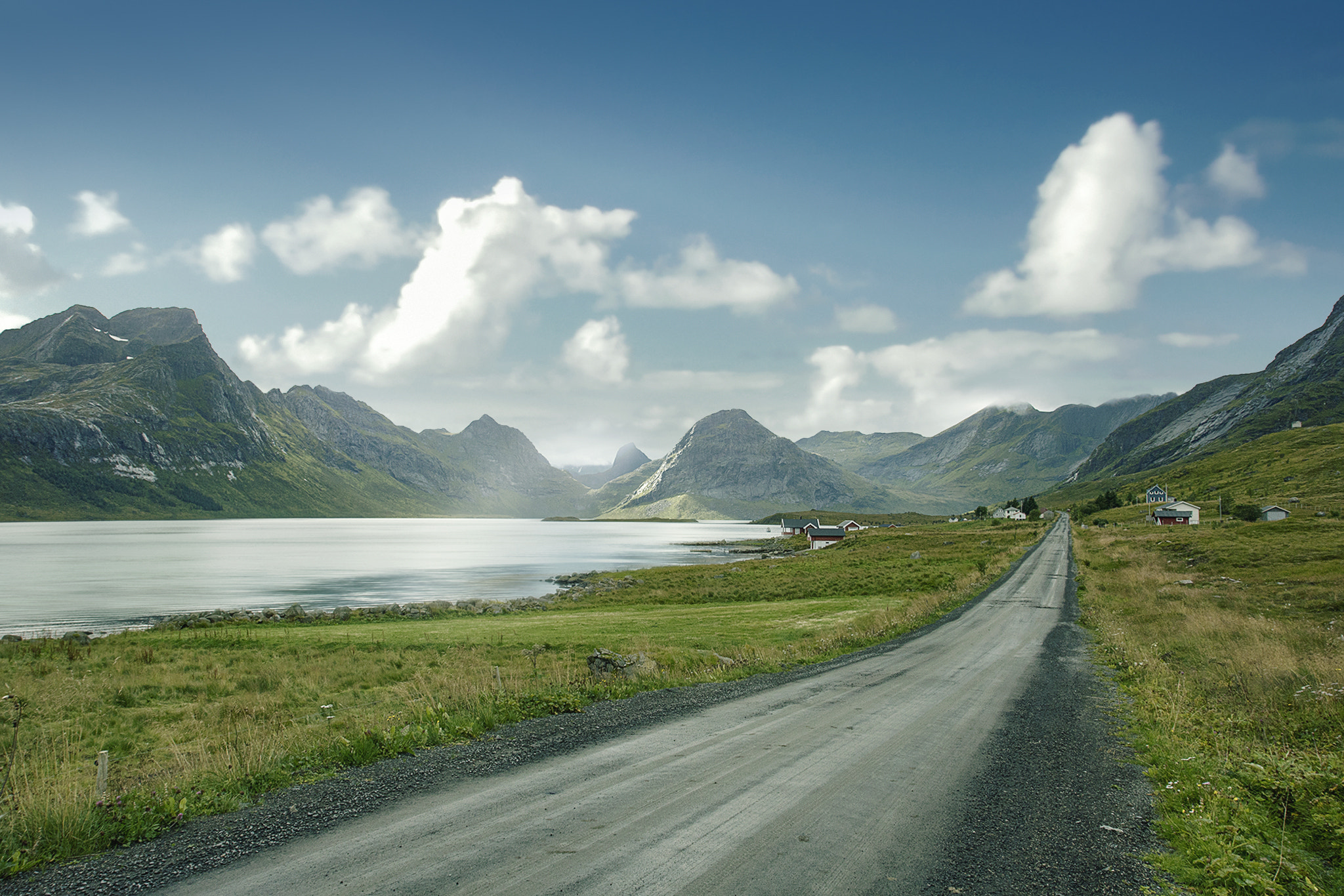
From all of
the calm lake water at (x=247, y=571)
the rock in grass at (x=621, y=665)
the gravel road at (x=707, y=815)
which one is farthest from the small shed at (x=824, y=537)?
the gravel road at (x=707, y=815)

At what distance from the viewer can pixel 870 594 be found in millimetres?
47125

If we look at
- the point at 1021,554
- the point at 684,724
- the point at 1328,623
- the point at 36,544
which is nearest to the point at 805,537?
the point at 1021,554

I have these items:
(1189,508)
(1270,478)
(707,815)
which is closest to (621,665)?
(707,815)

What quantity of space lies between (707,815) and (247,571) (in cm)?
9484

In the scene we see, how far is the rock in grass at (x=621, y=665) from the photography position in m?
18.3

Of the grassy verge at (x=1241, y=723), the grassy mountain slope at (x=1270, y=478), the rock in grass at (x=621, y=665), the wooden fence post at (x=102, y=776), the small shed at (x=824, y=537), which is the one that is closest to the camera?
the grassy verge at (x=1241, y=723)

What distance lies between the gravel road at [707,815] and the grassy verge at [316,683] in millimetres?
750

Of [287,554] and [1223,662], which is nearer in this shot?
[1223,662]

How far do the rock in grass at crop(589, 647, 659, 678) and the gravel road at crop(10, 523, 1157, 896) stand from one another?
3718 mm

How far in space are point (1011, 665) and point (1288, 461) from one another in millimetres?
178667

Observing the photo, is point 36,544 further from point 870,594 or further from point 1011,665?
point 1011,665

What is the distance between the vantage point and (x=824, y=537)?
133 m

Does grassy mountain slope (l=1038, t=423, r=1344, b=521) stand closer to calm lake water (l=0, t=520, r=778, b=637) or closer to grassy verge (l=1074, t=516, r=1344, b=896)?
grassy verge (l=1074, t=516, r=1344, b=896)

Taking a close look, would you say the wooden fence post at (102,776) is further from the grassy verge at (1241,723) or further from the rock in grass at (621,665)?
the grassy verge at (1241,723)
